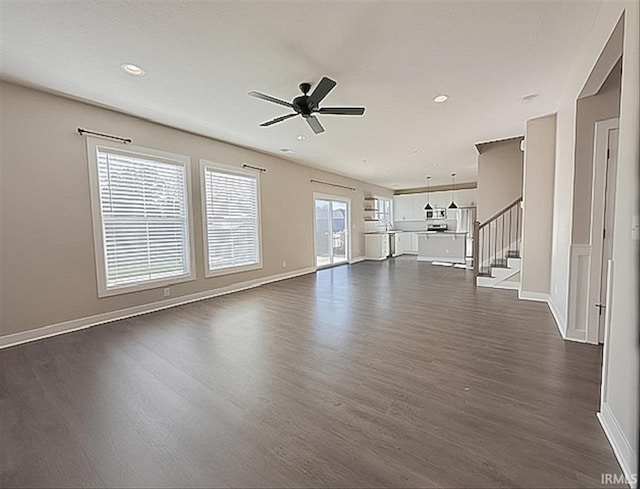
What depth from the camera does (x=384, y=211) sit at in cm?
1208

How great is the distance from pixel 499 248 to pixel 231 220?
5.82 meters

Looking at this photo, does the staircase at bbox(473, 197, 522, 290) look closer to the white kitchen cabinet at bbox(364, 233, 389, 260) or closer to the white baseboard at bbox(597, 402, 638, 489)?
the white kitchen cabinet at bbox(364, 233, 389, 260)

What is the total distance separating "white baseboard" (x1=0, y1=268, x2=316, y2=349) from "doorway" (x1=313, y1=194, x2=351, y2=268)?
262 centimetres

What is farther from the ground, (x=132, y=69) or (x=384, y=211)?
(x=132, y=69)

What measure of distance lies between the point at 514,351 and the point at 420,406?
1454 mm

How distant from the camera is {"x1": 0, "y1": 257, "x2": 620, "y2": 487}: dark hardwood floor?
→ 1.50 m

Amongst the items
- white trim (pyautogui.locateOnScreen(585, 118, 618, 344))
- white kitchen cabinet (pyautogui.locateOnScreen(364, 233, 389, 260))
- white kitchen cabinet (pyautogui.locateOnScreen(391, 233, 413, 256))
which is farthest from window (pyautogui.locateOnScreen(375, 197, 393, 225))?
white trim (pyautogui.locateOnScreen(585, 118, 618, 344))

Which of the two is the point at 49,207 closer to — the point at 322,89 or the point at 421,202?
the point at 322,89

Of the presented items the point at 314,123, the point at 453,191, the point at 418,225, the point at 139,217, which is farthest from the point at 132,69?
the point at 418,225

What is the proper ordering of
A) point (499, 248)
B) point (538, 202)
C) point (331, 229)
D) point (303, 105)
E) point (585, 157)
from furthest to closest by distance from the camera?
1. point (331, 229)
2. point (499, 248)
3. point (538, 202)
4. point (303, 105)
5. point (585, 157)

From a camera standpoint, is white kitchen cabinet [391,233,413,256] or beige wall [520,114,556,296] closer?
beige wall [520,114,556,296]

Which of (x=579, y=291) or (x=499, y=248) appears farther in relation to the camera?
(x=499, y=248)

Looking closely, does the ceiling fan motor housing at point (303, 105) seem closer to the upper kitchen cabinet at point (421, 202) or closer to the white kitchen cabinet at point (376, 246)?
the white kitchen cabinet at point (376, 246)

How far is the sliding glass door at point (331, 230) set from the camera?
8305 mm
